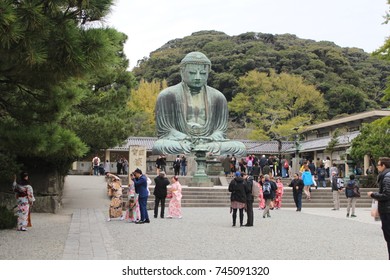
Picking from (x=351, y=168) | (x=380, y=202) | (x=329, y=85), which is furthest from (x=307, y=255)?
(x=329, y=85)

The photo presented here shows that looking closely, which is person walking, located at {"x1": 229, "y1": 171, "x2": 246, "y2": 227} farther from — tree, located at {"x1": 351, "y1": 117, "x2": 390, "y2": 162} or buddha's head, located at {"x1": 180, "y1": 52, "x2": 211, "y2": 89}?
buddha's head, located at {"x1": 180, "y1": 52, "x2": 211, "y2": 89}

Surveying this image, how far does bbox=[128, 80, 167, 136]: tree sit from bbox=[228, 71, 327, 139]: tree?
284 inches

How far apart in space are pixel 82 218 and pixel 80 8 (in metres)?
6.63

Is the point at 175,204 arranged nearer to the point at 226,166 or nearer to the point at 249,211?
the point at 249,211

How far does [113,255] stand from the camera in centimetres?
710

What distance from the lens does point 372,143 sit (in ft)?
69.4

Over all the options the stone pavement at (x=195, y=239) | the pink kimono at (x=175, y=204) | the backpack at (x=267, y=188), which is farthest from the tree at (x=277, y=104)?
the stone pavement at (x=195, y=239)

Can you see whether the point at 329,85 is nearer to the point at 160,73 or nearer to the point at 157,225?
the point at 160,73

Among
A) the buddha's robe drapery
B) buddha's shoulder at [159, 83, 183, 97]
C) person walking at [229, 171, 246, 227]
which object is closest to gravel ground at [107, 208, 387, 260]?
person walking at [229, 171, 246, 227]

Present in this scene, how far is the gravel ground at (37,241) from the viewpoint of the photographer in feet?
23.3

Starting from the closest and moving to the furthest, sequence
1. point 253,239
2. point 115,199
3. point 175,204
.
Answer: point 253,239
point 115,199
point 175,204

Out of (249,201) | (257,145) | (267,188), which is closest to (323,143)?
(257,145)

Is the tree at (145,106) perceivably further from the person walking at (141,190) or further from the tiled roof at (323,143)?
the person walking at (141,190)

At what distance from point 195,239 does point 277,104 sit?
3174 cm
